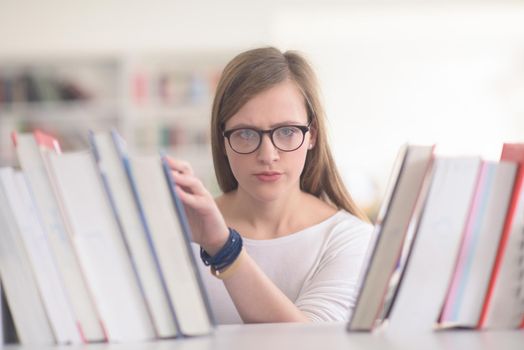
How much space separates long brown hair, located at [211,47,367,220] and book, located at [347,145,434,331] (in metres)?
0.59

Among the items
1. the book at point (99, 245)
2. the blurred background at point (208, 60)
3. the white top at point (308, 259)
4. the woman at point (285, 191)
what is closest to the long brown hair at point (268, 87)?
the woman at point (285, 191)

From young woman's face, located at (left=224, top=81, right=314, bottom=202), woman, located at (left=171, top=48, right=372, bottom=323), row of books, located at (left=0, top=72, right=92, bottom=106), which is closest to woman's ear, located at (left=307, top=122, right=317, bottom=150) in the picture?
woman, located at (left=171, top=48, right=372, bottom=323)

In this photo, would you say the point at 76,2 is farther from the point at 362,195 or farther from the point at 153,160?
the point at 153,160

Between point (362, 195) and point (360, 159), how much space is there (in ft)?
2.55

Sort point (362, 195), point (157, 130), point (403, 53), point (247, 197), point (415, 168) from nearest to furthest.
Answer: point (415, 168) → point (247, 197) → point (157, 130) → point (362, 195) → point (403, 53)

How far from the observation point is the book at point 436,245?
0.85 m

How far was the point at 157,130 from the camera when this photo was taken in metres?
5.37

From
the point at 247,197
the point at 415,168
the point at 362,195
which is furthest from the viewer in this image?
the point at 362,195

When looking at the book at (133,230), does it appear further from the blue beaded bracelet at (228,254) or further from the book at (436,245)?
the book at (436,245)

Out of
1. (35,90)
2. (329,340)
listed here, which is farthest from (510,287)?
(35,90)

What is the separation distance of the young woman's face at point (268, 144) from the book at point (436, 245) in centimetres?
51

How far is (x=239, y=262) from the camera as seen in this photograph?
98 centimetres

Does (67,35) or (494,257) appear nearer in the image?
(494,257)

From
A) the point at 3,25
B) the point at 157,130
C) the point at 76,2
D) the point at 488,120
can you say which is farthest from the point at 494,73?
the point at 3,25
